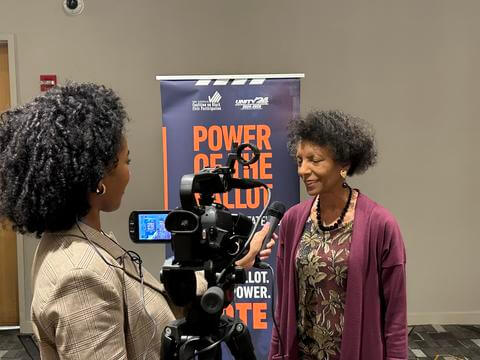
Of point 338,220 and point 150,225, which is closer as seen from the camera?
point 150,225

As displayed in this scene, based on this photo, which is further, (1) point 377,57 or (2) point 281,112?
(1) point 377,57

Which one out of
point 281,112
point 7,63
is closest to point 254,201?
point 281,112

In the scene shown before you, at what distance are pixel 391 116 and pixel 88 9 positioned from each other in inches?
86.8

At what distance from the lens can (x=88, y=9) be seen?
3045 mm

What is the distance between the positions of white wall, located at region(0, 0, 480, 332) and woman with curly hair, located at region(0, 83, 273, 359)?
92.3 inches

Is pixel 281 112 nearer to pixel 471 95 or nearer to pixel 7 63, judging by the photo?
pixel 471 95

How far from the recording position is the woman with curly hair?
0.71 metres

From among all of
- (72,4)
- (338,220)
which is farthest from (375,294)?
(72,4)

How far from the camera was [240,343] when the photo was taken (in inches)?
34.2

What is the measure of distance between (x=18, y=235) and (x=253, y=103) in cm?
196

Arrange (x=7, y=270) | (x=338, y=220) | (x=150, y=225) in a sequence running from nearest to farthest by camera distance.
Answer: (x=150, y=225), (x=338, y=220), (x=7, y=270)

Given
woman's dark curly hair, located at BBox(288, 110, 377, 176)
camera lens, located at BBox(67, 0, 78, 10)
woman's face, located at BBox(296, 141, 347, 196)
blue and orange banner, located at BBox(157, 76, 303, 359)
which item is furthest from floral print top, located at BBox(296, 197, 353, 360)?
camera lens, located at BBox(67, 0, 78, 10)

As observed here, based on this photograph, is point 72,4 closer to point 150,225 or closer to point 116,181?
point 150,225

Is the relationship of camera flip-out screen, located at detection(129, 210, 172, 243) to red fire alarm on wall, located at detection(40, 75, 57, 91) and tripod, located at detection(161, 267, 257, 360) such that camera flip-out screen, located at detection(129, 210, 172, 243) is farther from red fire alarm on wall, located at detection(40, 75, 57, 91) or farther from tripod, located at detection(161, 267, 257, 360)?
red fire alarm on wall, located at detection(40, 75, 57, 91)
